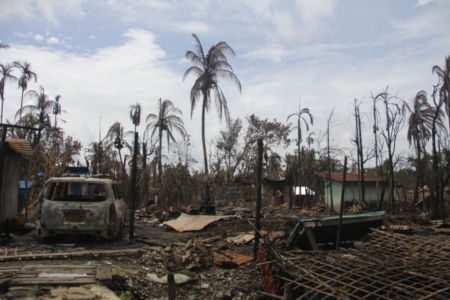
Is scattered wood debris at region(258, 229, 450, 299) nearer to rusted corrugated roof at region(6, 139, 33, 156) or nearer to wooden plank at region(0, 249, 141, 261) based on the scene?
wooden plank at region(0, 249, 141, 261)

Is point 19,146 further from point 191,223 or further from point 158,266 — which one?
point 158,266

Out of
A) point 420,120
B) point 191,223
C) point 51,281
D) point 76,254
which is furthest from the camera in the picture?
point 420,120

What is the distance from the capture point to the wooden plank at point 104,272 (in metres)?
6.57

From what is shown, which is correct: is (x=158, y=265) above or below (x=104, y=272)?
below

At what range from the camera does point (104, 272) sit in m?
6.81

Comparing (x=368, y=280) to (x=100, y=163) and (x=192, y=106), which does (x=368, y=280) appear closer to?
(x=100, y=163)

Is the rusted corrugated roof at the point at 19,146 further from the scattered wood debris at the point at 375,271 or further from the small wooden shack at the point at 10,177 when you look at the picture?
the scattered wood debris at the point at 375,271

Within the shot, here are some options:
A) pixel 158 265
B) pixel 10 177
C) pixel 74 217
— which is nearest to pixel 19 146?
pixel 10 177

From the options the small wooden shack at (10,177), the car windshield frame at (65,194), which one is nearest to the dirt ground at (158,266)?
the car windshield frame at (65,194)

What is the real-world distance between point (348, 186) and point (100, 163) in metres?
18.5

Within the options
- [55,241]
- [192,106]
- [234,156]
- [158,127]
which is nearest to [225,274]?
[55,241]

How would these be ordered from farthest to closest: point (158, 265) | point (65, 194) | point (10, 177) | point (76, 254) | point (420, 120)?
point (420, 120), point (10, 177), point (65, 194), point (158, 265), point (76, 254)

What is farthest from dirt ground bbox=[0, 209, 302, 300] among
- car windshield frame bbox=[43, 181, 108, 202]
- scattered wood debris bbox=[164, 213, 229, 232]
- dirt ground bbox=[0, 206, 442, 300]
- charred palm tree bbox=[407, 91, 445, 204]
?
charred palm tree bbox=[407, 91, 445, 204]

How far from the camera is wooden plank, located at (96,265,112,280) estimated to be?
21.5ft
